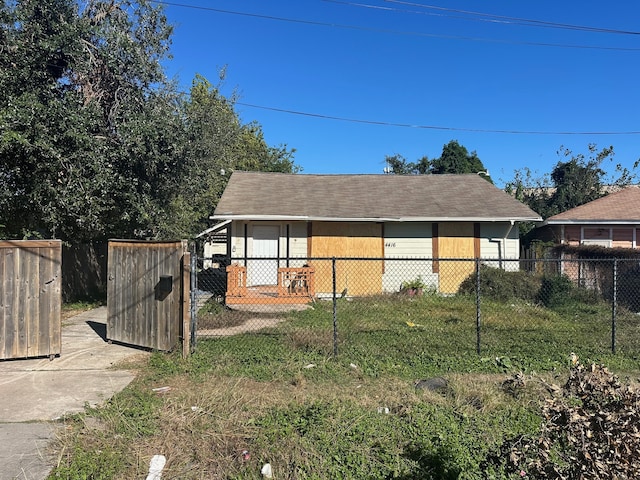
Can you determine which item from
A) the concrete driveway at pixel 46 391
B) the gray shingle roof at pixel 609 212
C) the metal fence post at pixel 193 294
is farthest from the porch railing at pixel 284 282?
the gray shingle roof at pixel 609 212

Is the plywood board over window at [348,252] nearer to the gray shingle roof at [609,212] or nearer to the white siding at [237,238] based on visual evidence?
the white siding at [237,238]

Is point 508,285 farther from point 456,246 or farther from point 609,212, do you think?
point 609,212

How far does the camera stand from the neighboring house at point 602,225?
16.9m

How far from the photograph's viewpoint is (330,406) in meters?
4.24

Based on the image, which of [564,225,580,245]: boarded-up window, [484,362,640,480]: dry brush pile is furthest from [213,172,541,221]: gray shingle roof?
[484,362,640,480]: dry brush pile

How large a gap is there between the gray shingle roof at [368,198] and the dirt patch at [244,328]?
13.3 ft

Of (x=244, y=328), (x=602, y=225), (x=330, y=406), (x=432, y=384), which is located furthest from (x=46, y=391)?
(x=602, y=225)

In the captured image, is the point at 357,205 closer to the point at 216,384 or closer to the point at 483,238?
the point at 483,238

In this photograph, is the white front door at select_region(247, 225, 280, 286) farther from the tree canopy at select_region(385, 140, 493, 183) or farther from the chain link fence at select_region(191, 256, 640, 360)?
the tree canopy at select_region(385, 140, 493, 183)

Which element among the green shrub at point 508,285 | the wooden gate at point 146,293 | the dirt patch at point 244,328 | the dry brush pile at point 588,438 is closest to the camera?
the dry brush pile at point 588,438

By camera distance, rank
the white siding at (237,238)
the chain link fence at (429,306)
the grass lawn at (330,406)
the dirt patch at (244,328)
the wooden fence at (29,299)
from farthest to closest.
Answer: the white siding at (237,238) → the dirt patch at (244,328) → the chain link fence at (429,306) → the wooden fence at (29,299) → the grass lawn at (330,406)

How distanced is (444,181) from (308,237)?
6.97m

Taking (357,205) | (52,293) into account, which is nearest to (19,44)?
(52,293)

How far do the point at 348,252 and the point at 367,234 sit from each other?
842 mm
